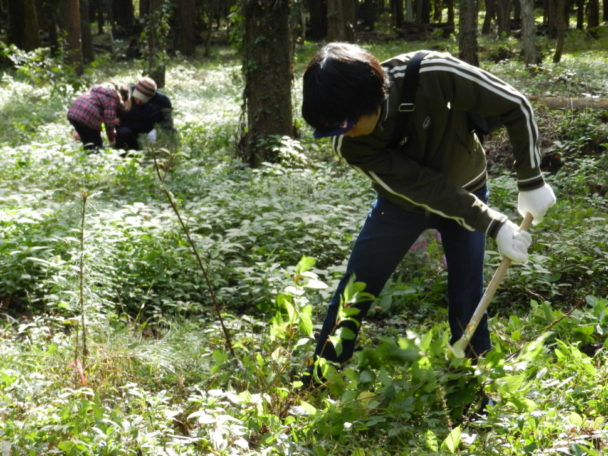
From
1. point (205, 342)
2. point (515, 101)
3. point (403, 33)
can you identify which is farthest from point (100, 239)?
point (403, 33)

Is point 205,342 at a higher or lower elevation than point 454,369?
lower

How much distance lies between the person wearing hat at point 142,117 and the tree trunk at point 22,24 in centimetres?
1329

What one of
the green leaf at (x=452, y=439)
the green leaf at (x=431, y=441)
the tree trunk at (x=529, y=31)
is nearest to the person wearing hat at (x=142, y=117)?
the green leaf at (x=431, y=441)

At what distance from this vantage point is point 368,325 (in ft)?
14.3

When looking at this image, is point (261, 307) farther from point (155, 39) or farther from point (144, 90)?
point (155, 39)

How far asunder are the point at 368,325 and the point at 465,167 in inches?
65.1

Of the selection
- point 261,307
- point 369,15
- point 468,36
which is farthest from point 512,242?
point 369,15

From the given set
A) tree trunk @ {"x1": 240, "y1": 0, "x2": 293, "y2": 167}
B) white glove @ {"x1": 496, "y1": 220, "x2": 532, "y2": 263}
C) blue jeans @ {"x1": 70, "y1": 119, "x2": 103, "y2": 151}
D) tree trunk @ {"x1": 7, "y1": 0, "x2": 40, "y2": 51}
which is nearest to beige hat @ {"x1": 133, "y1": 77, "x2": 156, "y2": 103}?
blue jeans @ {"x1": 70, "y1": 119, "x2": 103, "y2": 151}

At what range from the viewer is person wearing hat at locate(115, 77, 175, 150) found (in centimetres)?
920

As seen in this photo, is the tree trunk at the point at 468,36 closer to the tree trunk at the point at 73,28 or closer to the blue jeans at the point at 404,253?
the tree trunk at the point at 73,28

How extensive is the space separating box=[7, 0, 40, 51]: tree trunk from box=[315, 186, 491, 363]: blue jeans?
2041 centimetres

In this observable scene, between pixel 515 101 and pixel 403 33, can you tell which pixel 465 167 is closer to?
pixel 515 101

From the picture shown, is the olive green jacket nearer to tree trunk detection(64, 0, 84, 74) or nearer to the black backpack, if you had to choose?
the black backpack

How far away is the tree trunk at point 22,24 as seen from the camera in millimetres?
20469
